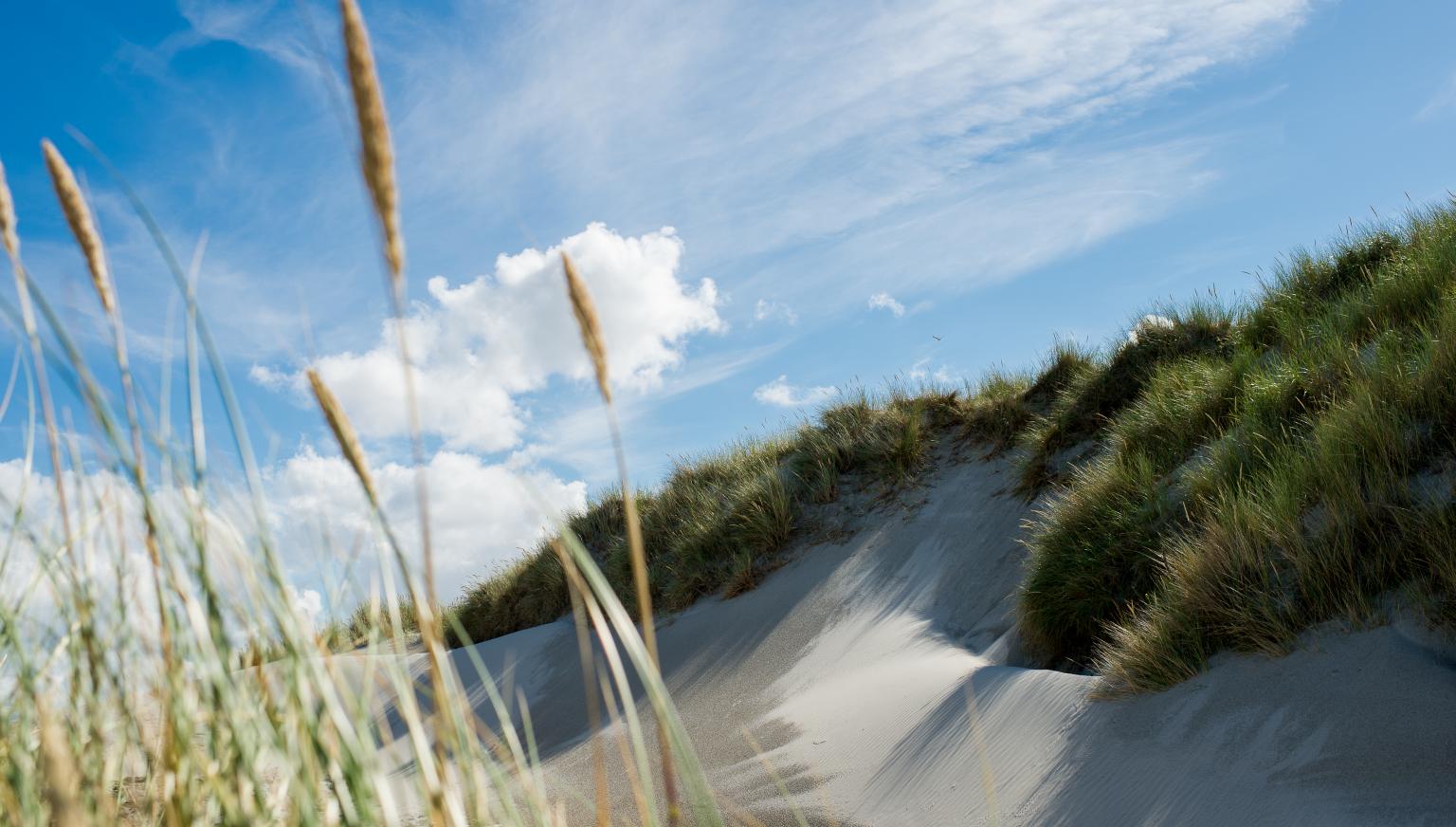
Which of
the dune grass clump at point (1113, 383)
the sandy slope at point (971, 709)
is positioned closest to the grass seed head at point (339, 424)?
the sandy slope at point (971, 709)

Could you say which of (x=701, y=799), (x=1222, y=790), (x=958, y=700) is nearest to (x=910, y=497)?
(x=958, y=700)

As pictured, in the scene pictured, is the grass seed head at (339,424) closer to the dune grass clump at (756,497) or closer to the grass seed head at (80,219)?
the grass seed head at (80,219)

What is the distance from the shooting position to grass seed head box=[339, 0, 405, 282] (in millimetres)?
910

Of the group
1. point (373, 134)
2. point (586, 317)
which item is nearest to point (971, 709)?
point (586, 317)

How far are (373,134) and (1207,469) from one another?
551cm

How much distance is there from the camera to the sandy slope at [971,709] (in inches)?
136

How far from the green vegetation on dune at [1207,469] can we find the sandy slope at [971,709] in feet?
0.90

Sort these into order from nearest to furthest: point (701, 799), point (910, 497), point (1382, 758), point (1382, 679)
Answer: point (701, 799) → point (1382, 758) → point (1382, 679) → point (910, 497)

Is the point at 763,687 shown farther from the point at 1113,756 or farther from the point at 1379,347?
the point at 1379,347

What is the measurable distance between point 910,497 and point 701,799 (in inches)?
323

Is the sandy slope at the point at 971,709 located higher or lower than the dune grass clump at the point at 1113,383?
lower

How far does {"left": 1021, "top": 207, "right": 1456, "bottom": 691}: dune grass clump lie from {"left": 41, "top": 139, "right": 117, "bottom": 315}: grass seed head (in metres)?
4.30

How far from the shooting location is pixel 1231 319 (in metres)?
8.32

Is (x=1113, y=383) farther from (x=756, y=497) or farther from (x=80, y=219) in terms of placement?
(x=80, y=219)
